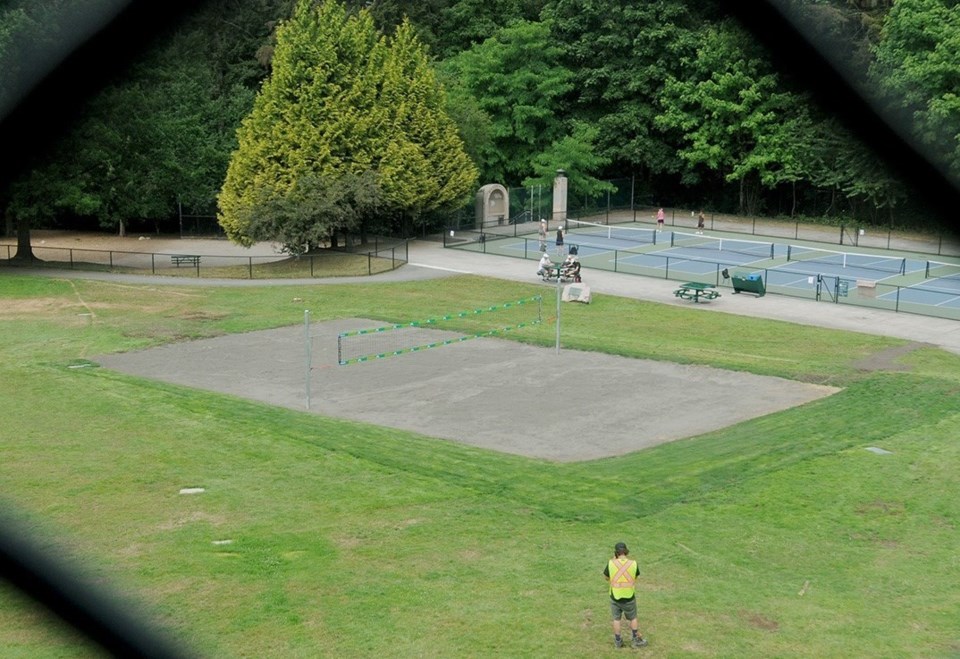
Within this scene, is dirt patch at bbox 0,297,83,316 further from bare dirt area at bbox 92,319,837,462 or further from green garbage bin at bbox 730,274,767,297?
green garbage bin at bbox 730,274,767,297

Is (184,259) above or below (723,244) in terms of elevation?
below

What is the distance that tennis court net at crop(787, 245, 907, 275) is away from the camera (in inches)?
1937

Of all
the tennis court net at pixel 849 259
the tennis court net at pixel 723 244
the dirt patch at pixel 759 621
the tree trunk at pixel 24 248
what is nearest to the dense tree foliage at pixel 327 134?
the tree trunk at pixel 24 248

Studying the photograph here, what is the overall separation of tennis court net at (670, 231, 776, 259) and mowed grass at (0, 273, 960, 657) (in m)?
24.7

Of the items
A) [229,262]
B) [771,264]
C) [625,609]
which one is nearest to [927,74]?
[625,609]

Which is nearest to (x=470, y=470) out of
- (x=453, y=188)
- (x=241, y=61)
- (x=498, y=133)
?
(x=453, y=188)

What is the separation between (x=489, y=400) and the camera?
26.6 meters

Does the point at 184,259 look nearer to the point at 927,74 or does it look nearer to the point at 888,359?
the point at 888,359

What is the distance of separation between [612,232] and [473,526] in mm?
42908

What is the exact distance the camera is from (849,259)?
51.7 meters

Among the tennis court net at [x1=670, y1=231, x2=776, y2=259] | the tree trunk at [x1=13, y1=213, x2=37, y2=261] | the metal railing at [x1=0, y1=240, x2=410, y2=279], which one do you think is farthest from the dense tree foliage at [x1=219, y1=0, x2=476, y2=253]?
the tennis court net at [x1=670, y1=231, x2=776, y2=259]

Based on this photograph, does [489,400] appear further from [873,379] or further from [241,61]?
[241,61]

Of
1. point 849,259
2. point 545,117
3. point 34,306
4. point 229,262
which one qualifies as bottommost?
point 34,306

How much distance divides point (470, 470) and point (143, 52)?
1863 cm
